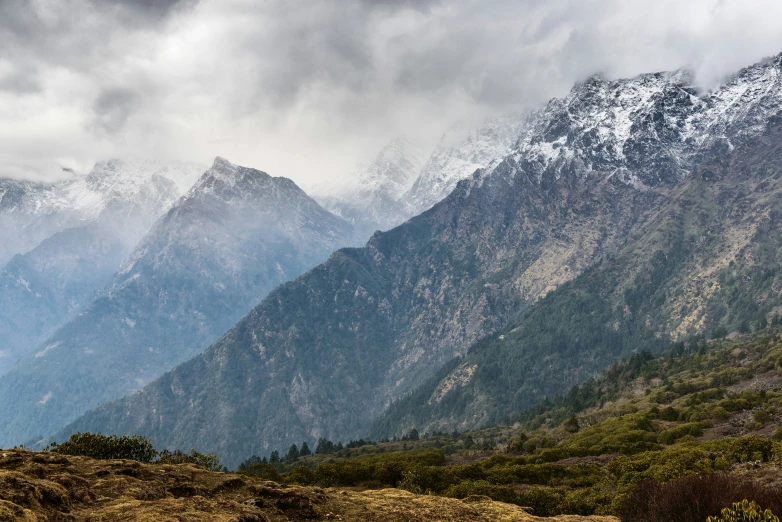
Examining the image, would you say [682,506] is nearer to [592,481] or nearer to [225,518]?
[225,518]

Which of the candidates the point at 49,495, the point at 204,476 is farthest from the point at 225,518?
the point at 204,476

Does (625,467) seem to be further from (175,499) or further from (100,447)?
(100,447)

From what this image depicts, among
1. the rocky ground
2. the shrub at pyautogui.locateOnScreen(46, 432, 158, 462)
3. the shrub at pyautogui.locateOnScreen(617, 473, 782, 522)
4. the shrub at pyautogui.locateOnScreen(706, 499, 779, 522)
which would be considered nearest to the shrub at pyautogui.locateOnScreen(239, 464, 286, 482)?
the shrub at pyautogui.locateOnScreen(46, 432, 158, 462)

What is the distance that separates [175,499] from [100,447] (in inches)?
1969

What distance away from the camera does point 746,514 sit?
107 feet

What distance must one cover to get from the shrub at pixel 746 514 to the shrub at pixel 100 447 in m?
75.4

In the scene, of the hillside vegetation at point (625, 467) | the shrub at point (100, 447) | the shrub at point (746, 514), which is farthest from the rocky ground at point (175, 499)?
the shrub at point (100, 447)

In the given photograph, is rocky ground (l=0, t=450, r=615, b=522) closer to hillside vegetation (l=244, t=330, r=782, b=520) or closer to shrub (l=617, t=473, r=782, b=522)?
shrub (l=617, t=473, r=782, b=522)

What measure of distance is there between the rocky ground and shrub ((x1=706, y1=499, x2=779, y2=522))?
1284 centimetres

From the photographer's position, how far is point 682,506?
141ft

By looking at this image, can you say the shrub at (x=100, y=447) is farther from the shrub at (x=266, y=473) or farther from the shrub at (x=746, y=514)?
the shrub at (x=746, y=514)

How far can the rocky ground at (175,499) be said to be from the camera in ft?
107

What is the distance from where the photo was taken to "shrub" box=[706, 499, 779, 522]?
1254 inches

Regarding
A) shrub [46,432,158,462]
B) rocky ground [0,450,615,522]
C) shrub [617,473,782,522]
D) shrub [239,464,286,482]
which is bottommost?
shrub [239,464,286,482]
